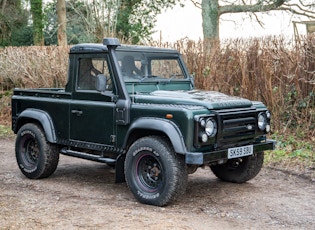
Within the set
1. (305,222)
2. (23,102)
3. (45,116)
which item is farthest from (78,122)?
(305,222)

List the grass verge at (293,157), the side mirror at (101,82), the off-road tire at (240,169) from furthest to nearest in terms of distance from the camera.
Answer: the grass verge at (293,157) → the off-road tire at (240,169) → the side mirror at (101,82)

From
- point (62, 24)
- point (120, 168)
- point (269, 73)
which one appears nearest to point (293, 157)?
point (269, 73)

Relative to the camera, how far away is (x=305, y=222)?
19.0 ft

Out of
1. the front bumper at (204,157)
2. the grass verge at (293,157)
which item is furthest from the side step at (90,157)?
the grass verge at (293,157)

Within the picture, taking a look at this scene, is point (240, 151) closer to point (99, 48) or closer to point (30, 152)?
point (99, 48)

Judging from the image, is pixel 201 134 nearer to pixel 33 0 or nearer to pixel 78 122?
pixel 78 122

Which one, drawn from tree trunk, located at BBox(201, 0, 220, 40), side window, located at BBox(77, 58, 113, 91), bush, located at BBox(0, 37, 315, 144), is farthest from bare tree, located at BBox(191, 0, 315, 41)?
side window, located at BBox(77, 58, 113, 91)

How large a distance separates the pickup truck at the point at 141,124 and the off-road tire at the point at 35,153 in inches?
0.6

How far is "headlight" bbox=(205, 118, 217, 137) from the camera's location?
239 inches

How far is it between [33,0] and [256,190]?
728 inches

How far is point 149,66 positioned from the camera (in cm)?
727

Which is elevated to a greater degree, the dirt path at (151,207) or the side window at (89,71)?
the side window at (89,71)

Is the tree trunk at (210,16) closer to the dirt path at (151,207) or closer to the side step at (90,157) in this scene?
the dirt path at (151,207)

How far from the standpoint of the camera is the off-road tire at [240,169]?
7.36m
